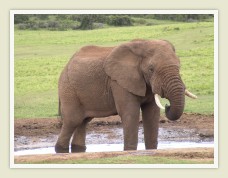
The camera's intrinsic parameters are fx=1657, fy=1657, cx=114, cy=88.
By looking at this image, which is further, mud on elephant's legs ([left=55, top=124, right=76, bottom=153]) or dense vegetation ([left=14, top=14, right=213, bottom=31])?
mud on elephant's legs ([left=55, top=124, right=76, bottom=153])

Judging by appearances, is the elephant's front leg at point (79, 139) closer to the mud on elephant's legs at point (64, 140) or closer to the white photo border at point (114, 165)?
the mud on elephant's legs at point (64, 140)

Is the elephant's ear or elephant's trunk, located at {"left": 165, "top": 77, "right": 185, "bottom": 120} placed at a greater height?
the elephant's ear

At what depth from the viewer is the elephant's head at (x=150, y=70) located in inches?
1008

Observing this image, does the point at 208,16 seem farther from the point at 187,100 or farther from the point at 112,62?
the point at 187,100

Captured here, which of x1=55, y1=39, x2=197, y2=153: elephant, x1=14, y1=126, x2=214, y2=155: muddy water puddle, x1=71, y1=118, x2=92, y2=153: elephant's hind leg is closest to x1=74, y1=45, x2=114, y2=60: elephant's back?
x1=55, y1=39, x2=197, y2=153: elephant

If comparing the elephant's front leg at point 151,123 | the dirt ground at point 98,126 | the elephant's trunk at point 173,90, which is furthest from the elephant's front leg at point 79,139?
the elephant's trunk at point 173,90

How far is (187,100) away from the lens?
31.0 metres

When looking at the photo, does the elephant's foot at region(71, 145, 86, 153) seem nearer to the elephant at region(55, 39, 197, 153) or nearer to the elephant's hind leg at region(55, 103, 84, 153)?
the elephant at region(55, 39, 197, 153)

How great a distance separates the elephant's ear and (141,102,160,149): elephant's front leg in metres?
0.47

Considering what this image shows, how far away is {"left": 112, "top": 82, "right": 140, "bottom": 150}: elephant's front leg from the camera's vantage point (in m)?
26.4

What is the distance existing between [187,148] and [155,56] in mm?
1545

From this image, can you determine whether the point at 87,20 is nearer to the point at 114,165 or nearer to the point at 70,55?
the point at 70,55

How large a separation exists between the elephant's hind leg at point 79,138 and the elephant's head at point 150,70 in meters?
1.39

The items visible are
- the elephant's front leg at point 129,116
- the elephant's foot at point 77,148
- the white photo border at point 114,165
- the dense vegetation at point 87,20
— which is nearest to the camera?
the white photo border at point 114,165
